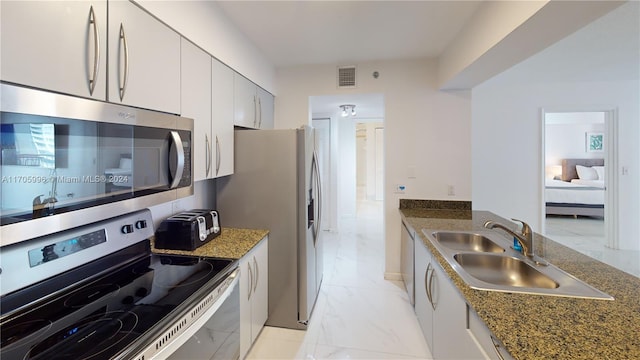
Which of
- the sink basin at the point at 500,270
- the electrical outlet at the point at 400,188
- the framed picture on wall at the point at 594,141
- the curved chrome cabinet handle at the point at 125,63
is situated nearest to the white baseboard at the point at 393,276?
the electrical outlet at the point at 400,188

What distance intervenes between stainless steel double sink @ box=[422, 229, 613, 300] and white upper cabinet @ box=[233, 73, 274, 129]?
5.72ft

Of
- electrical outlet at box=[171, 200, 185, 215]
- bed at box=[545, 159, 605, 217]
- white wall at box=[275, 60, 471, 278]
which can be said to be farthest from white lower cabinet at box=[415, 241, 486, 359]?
bed at box=[545, 159, 605, 217]

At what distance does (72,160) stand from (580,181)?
29.0 ft

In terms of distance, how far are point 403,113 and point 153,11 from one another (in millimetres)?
2377

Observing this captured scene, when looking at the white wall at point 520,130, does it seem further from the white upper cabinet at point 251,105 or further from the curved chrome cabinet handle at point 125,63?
the curved chrome cabinet handle at point 125,63

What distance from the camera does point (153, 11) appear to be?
127 cm

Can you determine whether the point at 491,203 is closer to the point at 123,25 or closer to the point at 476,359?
the point at 476,359

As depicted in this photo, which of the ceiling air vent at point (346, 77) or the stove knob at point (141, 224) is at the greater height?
the ceiling air vent at point (346, 77)

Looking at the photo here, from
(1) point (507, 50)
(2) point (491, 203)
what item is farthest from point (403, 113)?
(2) point (491, 203)

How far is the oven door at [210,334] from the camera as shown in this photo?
3.15 ft

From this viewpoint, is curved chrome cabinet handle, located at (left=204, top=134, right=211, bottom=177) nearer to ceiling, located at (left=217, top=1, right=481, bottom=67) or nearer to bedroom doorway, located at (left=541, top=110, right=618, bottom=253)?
ceiling, located at (left=217, top=1, right=481, bottom=67)

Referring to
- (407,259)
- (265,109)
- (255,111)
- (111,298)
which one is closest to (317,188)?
(255,111)

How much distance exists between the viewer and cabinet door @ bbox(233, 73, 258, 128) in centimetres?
213

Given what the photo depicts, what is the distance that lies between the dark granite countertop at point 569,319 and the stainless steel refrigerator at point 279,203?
115 cm
